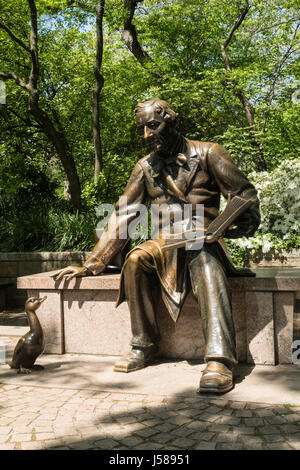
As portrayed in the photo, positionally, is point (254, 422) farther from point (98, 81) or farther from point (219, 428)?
point (98, 81)

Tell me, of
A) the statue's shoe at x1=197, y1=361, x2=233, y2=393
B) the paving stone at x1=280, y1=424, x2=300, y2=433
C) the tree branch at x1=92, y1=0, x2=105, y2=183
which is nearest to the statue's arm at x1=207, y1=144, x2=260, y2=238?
the statue's shoe at x1=197, y1=361, x2=233, y2=393

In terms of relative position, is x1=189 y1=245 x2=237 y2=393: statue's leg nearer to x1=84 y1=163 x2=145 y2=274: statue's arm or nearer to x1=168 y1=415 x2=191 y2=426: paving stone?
x1=168 y1=415 x2=191 y2=426: paving stone

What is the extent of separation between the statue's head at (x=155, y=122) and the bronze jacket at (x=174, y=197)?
24 cm

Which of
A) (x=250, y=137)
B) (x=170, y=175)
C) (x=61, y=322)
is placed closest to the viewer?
(x=170, y=175)

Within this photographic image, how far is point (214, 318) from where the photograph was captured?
11.6 feet

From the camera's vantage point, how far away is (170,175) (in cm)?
418

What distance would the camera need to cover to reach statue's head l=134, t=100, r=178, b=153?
12.9 ft

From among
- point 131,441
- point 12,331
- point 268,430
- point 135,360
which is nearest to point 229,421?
point 268,430

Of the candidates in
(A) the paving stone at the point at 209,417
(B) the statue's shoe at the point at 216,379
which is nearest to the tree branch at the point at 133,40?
(B) the statue's shoe at the point at 216,379

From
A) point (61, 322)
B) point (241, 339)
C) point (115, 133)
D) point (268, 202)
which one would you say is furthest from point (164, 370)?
point (115, 133)

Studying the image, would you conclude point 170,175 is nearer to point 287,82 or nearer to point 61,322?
point 61,322

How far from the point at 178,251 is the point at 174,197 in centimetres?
53

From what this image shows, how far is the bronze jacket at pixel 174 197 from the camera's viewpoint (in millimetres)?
3924
